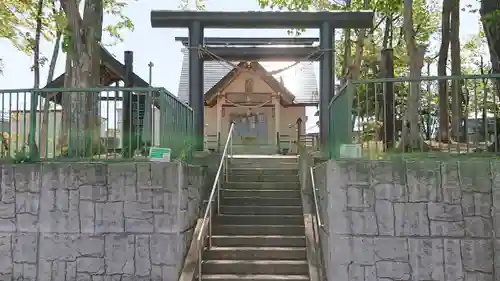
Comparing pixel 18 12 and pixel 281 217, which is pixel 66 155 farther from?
pixel 18 12

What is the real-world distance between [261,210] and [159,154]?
290 centimetres

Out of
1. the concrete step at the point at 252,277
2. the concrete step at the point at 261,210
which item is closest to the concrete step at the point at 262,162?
the concrete step at the point at 261,210

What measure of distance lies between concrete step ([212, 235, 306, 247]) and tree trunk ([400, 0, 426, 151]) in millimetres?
2119

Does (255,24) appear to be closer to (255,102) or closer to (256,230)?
(256,230)

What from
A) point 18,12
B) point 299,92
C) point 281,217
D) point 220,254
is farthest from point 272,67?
point 220,254

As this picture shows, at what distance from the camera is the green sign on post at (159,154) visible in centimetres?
611

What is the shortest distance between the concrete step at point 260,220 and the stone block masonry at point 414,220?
7.34ft

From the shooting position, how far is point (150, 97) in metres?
6.27

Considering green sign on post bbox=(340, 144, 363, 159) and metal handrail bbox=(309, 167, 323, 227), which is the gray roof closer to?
metal handrail bbox=(309, 167, 323, 227)

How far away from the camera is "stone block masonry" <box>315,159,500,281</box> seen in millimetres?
5715

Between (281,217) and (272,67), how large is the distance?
1129 cm

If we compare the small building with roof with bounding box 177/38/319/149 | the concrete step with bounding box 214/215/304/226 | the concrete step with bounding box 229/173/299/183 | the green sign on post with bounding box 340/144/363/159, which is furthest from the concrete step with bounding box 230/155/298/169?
the small building with roof with bounding box 177/38/319/149

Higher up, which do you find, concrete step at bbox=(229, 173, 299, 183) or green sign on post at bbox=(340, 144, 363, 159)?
green sign on post at bbox=(340, 144, 363, 159)

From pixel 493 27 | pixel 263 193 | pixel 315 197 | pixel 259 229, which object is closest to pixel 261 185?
pixel 263 193
